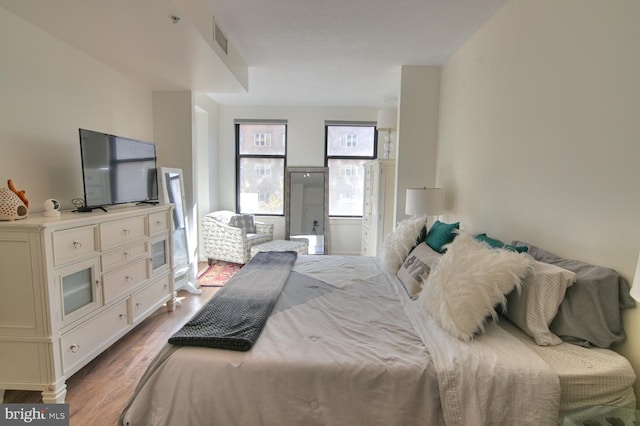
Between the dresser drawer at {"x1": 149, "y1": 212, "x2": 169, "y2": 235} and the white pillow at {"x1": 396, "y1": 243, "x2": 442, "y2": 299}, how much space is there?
6.85 ft

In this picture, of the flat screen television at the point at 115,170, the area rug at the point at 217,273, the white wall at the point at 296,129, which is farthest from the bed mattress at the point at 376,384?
the white wall at the point at 296,129

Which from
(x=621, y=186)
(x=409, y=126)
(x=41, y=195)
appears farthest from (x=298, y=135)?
(x=621, y=186)

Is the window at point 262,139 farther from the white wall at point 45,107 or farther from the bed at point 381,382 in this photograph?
the bed at point 381,382

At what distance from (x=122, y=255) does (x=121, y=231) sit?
179mm

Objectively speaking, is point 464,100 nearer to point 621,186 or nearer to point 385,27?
point 385,27

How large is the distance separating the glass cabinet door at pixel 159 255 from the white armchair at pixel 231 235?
1408 millimetres

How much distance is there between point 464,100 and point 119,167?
2.99 meters

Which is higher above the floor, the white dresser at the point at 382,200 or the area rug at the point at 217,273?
the white dresser at the point at 382,200

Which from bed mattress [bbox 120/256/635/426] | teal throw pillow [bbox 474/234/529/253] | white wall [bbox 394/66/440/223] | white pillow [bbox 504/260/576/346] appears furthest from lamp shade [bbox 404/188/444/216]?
bed mattress [bbox 120/256/635/426]

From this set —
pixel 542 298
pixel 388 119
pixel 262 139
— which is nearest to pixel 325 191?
pixel 262 139

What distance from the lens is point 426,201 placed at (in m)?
2.87

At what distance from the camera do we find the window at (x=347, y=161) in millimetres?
5148

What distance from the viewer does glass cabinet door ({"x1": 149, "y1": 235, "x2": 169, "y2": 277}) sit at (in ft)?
8.93

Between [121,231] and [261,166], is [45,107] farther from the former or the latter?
[261,166]
